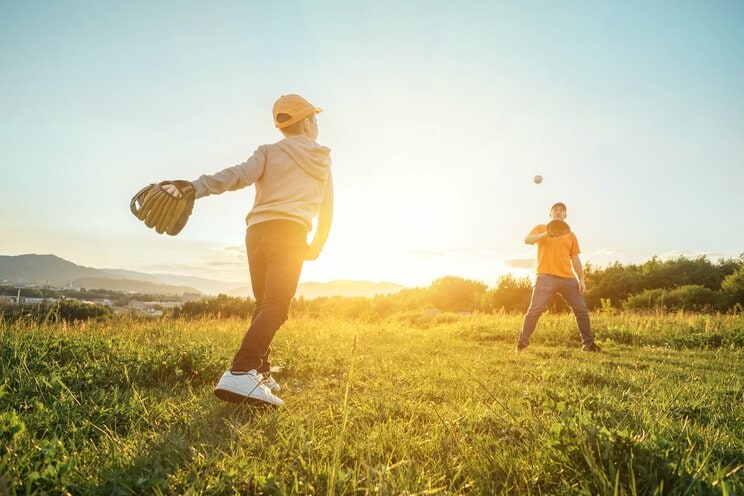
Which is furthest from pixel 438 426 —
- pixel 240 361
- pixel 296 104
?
pixel 296 104

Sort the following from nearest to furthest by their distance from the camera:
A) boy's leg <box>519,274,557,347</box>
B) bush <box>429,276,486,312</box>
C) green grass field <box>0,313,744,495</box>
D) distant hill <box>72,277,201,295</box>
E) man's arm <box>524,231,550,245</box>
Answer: green grass field <box>0,313,744,495</box>, boy's leg <box>519,274,557,347</box>, man's arm <box>524,231,550,245</box>, distant hill <box>72,277,201,295</box>, bush <box>429,276,486,312</box>

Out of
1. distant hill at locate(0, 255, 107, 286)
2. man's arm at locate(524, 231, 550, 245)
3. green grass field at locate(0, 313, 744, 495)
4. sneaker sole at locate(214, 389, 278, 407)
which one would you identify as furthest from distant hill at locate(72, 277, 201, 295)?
distant hill at locate(0, 255, 107, 286)

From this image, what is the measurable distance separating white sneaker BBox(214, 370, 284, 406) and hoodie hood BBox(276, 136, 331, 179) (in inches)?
72.5

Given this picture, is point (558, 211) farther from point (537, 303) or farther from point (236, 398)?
point (236, 398)

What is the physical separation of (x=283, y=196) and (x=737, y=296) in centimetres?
3640

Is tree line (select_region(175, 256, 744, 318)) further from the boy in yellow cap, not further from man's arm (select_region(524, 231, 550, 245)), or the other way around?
the boy in yellow cap

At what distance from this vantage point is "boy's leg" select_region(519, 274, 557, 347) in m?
7.38

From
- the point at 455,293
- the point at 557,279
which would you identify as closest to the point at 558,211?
the point at 557,279

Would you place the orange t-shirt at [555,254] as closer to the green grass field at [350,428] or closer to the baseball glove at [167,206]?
the green grass field at [350,428]

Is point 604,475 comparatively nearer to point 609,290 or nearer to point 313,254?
point 313,254

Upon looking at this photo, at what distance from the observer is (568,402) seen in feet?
9.65

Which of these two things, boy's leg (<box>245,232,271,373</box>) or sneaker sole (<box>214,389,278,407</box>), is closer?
sneaker sole (<box>214,389,278,407</box>)

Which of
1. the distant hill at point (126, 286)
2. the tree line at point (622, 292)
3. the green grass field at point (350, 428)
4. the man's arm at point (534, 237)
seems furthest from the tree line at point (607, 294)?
the green grass field at point (350, 428)

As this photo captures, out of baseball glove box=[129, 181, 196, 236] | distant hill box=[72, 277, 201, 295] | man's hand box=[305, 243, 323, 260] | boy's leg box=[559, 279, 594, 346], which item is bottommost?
distant hill box=[72, 277, 201, 295]
